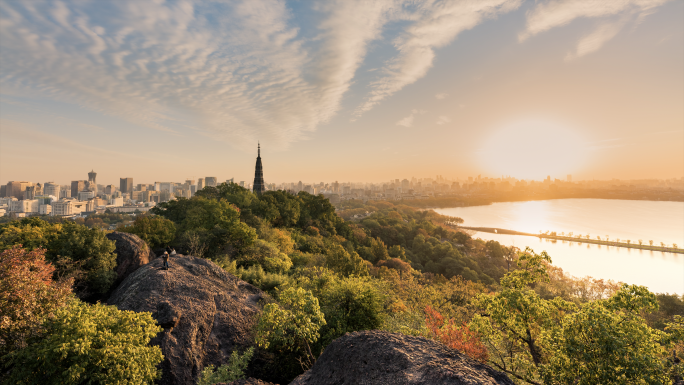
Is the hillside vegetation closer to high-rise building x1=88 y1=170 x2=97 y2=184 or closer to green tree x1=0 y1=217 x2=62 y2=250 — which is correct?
green tree x1=0 y1=217 x2=62 y2=250

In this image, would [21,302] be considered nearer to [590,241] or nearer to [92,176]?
[590,241]

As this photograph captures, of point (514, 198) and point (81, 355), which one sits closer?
point (81, 355)

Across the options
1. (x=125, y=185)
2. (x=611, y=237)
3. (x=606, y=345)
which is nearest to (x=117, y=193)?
(x=125, y=185)

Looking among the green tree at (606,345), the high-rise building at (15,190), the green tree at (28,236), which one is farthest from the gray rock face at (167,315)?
the high-rise building at (15,190)

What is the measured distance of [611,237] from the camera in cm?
5491

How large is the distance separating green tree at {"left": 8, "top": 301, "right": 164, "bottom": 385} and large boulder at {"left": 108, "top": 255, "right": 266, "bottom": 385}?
65.8 inches

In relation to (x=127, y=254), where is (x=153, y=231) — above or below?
above

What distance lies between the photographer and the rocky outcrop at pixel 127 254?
10.5m

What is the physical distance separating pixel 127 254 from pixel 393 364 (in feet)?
39.9

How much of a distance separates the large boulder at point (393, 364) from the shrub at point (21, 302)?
4.86 meters

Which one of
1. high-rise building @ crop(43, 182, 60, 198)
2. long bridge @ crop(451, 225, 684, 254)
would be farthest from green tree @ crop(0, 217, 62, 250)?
high-rise building @ crop(43, 182, 60, 198)

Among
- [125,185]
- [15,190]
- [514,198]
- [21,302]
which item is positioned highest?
[125,185]

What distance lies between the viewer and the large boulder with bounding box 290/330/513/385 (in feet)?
11.6

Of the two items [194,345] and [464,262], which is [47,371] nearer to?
[194,345]
